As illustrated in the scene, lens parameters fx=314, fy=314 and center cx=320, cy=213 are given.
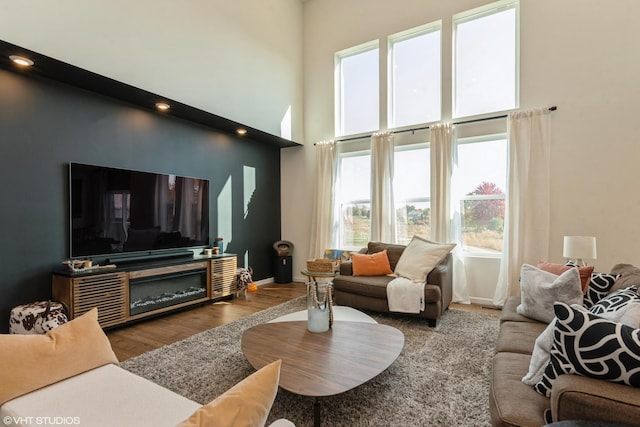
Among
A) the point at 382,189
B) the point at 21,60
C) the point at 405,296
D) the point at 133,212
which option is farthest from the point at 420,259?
the point at 21,60

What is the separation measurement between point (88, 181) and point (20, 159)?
0.55 meters

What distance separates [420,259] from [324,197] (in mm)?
2273

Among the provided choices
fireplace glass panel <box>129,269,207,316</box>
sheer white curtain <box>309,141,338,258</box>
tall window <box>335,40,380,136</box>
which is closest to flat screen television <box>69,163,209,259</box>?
fireplace glass panel <box>129,269,207,316</box>

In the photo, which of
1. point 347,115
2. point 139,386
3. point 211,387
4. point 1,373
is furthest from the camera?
point 347,115

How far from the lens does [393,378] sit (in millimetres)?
2273

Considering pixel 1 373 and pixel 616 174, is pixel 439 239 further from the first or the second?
pixel 1 373

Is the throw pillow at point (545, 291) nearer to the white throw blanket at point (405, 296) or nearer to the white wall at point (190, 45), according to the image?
the white throw blanket at point (405, 296)

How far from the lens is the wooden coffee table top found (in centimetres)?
169

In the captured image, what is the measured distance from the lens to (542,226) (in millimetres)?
3875

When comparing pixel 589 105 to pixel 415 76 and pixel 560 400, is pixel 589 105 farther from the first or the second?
pixel 560 400

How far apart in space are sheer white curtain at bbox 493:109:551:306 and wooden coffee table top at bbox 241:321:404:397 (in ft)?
8.03

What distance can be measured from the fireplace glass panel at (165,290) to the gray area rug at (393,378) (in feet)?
3.09

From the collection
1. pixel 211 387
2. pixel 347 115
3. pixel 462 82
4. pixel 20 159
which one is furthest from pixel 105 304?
pixel 462 82

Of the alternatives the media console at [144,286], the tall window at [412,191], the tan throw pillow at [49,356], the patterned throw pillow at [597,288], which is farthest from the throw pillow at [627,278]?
the media console at [144,286]
